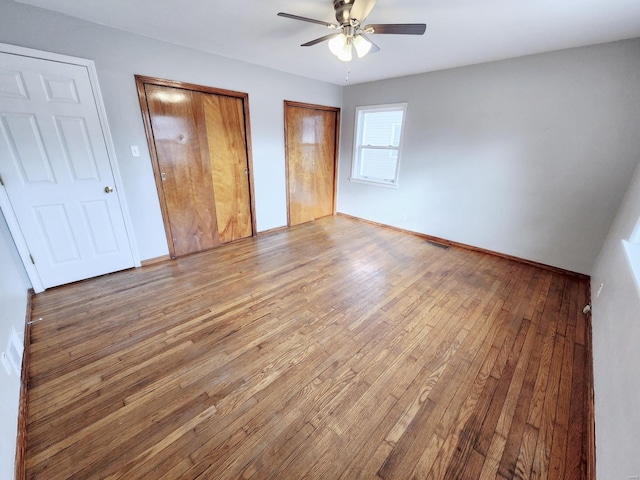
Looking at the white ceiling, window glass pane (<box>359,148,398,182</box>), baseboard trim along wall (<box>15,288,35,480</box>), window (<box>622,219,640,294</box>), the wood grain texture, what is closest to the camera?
baseboard trim along wall (<box>15,288,35,480</box>)

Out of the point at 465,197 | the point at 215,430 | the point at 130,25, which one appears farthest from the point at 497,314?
the point at 130,25

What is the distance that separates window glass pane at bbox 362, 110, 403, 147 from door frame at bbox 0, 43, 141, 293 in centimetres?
350

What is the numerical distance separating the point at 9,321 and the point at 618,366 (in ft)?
11.2

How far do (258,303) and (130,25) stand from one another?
105 inches

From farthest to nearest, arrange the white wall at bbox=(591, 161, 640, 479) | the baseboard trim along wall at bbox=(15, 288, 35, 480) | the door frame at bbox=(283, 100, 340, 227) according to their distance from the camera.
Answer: the door frame at bbox=(283, 100, 340, 227) < the baseboard trim along wall at bbox=(15, 288, 35, 480) < the white wall at bbox=(591, 161, 640, 479)

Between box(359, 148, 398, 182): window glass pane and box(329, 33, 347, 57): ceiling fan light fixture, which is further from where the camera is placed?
box(359, 148, 398, 182): window glass pane

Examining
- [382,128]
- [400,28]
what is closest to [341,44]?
[400,28]

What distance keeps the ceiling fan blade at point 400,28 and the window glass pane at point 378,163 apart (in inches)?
96.8

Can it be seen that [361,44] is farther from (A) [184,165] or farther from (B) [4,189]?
(B) [4,189]

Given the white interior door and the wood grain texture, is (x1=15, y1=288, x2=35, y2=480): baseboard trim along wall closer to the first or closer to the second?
the white interior door

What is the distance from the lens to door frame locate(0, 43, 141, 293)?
1954 mm

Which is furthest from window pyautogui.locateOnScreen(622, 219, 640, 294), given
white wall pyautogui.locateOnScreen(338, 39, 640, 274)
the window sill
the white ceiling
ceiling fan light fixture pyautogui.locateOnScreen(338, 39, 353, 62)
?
the window sill

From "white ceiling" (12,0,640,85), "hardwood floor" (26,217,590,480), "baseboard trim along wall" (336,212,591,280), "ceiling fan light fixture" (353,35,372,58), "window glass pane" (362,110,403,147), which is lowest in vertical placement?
"hardwood floor" (26,217,590,480)

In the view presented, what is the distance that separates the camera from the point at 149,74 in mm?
2516
